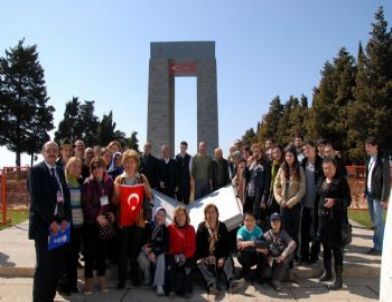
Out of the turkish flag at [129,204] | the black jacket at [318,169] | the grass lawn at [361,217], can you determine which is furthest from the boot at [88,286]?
the grass lawn at [361,217]

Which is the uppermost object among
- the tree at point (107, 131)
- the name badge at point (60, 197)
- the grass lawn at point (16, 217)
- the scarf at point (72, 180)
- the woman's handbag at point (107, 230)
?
the tree at point (107, 131)

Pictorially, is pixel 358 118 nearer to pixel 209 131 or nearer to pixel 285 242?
pixel 209 131

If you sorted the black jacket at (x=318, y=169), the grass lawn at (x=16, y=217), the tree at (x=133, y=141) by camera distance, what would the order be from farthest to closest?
1. the tree at (x=133, y=141)
2. the grass lawn at (x=16, y=217)
3. the black jacket at (x=318, y=169)

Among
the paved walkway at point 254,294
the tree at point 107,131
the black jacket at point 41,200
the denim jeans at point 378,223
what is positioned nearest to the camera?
the black jacket at point 41,200

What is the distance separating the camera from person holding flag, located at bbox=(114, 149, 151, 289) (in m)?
5.65

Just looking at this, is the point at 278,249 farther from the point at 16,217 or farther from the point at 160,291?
the point at 16,217

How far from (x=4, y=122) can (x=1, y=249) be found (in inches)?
1334

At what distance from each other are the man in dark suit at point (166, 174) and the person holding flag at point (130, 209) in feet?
A: 10.8

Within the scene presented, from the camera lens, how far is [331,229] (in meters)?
5.63

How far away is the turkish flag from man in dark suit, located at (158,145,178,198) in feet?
11.1

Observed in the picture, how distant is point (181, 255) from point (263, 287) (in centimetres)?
118

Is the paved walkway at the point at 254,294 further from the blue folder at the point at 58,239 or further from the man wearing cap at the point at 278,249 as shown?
the blue folder at the point at 58,239

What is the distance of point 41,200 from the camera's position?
4.53m

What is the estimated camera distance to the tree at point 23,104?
3844 cm
